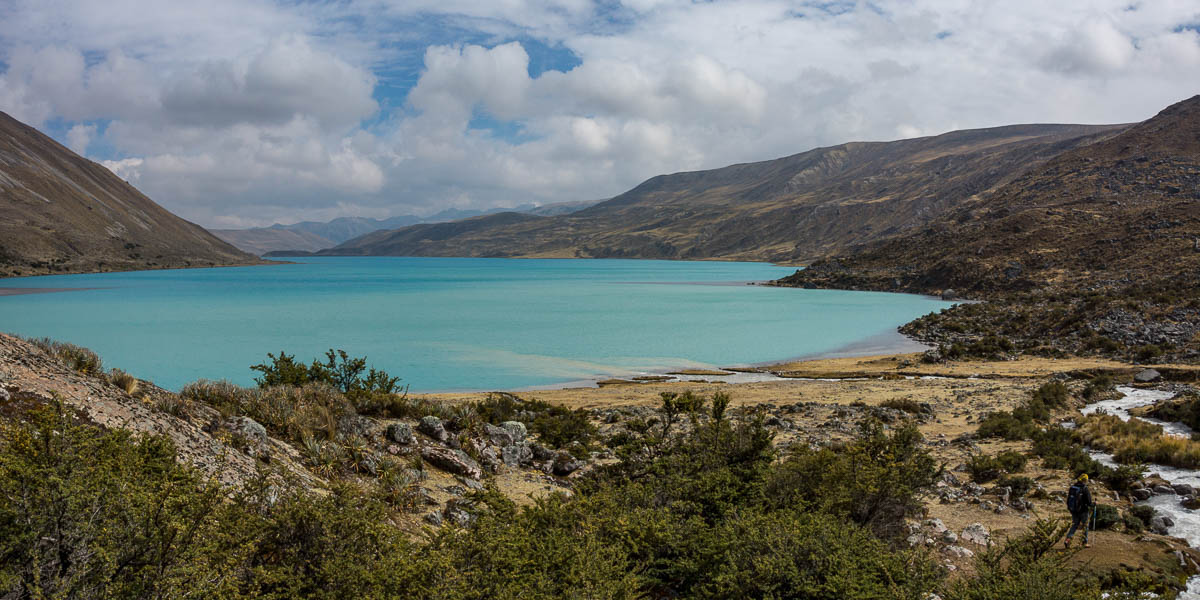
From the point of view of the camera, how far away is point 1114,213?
232 feet

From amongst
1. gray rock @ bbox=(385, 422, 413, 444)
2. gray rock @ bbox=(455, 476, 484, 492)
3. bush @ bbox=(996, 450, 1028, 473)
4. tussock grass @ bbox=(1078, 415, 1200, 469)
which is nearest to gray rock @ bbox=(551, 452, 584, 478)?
gray rock @ bbox=(455, 476, 484, 492)

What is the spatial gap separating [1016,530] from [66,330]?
5514 centimetres

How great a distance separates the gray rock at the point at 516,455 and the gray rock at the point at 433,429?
4.13ft

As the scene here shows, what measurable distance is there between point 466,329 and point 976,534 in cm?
4161

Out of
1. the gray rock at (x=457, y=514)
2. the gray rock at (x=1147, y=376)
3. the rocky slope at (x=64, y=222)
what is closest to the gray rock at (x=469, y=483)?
the gray rock at (x=457, y=514)

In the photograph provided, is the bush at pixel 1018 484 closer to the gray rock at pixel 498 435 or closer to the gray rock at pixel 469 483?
the gray rock at pixel 498 435

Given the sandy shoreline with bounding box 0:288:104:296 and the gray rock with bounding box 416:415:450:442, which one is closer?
the gray rock with bounding box 416:415:450:442

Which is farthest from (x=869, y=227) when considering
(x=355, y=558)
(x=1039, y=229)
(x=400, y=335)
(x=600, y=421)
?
(x=355, y=558)

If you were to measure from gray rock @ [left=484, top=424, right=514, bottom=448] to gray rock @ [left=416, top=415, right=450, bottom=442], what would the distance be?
1049 mm

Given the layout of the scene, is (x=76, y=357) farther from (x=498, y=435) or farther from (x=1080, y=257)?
(x=1080, y=257)

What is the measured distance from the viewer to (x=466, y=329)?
47.9 metres

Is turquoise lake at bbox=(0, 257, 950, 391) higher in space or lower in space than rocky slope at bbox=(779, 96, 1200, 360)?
lower

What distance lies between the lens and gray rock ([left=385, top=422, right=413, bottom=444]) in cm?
1163

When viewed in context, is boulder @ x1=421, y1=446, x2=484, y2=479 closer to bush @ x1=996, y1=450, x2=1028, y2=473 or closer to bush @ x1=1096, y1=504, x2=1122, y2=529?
bush @ x1=1096, y1=504, x2=1122, y2=529
